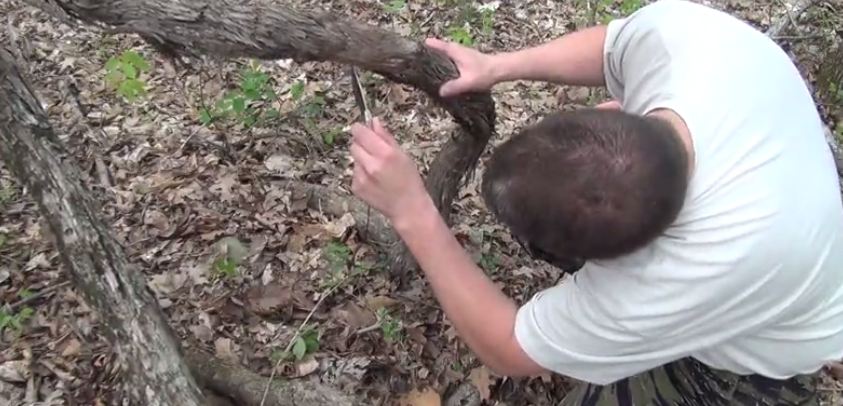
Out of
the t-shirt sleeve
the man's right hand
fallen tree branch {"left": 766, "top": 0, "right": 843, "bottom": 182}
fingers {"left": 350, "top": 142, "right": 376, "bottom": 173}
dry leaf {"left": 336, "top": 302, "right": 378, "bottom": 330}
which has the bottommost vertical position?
dry leaf {"left": 336, "top": 302, "right": 378, "bottom": 330}

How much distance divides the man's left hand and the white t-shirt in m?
0.38

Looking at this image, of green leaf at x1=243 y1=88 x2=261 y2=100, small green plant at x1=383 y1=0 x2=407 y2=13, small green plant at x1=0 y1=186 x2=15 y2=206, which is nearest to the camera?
small green plant at x1=0 y1=186 x2=15 y2=206

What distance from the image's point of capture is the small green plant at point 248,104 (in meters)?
3.95

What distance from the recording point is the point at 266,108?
441 centimetres

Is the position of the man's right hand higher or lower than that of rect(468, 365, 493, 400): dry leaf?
higher

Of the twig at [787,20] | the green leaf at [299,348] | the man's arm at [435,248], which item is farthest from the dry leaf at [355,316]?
the twig at [787,20]

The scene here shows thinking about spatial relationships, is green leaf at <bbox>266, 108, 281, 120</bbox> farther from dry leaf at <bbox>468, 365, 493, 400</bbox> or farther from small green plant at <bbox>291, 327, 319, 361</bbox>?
dry leaf at <bbox>468, 365, 493, 400</bbox>

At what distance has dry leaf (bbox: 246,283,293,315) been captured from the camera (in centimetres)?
329

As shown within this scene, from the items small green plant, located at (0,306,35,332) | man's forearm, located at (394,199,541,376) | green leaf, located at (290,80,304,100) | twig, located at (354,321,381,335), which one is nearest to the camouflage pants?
man's forearm, located at (394,199,541,376)

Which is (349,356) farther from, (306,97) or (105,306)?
(306,97)

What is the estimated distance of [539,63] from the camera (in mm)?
2576

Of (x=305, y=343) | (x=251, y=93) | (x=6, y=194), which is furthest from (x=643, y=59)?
(x=6, y=194)

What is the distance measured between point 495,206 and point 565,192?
20 centimetres

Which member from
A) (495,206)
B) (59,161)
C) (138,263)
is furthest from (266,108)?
(495,206)
